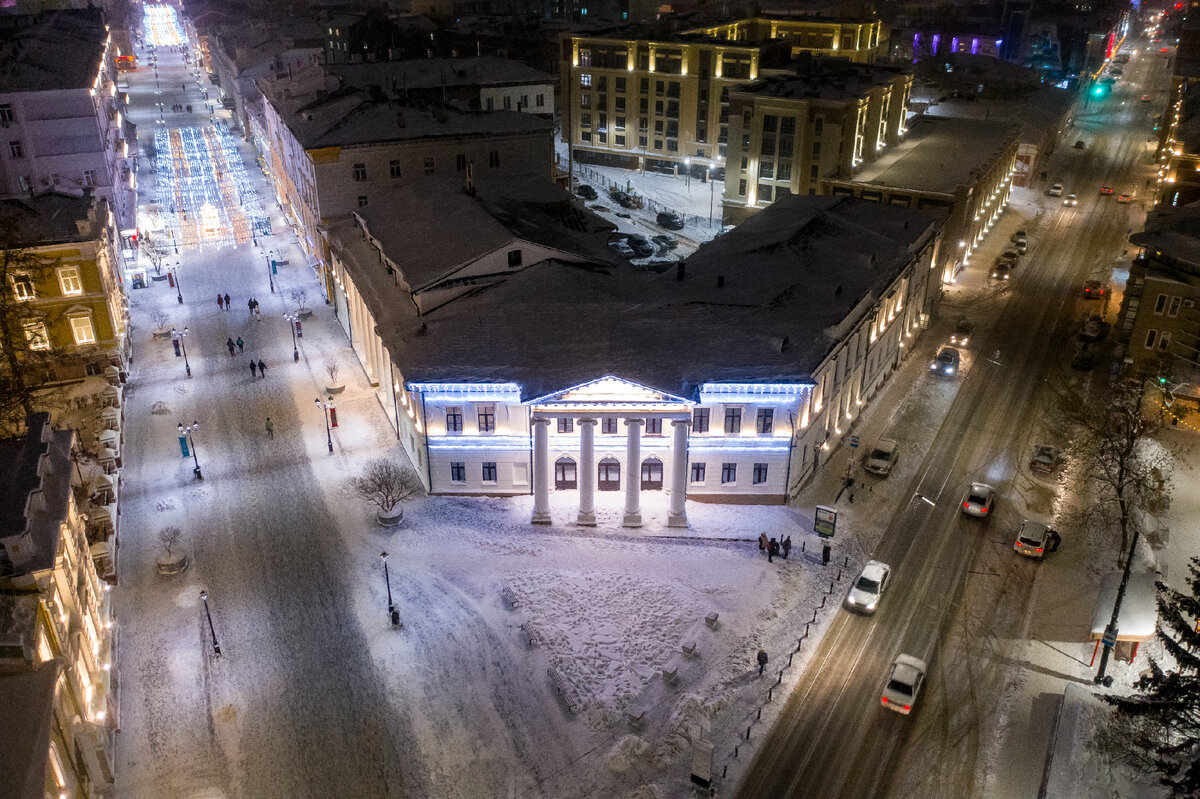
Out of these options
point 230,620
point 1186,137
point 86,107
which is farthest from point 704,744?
point 1186,137

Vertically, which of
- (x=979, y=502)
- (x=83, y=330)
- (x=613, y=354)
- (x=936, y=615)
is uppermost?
(x=613, y=354)

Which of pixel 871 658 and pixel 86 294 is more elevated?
pixel 86 294

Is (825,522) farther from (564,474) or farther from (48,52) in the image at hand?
(48,52)

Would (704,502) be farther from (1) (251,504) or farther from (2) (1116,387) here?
(2) (1116,387)

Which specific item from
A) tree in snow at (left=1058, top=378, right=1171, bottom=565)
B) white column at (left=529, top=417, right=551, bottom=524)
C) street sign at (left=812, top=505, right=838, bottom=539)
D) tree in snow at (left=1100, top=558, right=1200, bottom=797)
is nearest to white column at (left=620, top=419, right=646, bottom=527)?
white column at (left=529, top=417, right=551, bottom=524)

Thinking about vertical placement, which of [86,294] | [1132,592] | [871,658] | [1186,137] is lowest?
[871,658]

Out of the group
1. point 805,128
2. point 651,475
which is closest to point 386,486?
point 651,475

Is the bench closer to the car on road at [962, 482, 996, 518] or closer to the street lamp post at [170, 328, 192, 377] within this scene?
the car on road at [962, 482, 996, 518]
